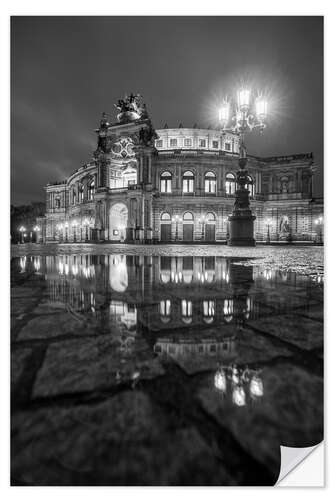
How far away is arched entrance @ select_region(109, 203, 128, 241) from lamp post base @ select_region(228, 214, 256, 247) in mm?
18429

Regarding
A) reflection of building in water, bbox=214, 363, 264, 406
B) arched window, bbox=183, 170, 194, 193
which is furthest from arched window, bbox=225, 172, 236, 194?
reflection of building in water, bbox=214, 363, 264, 406

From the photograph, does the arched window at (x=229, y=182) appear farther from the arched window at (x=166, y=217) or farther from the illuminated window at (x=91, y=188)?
the illuminated window at (x=91, y=188)

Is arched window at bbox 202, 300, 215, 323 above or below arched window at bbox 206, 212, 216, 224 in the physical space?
below

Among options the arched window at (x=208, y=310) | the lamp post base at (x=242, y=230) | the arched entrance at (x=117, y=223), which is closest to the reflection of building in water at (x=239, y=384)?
the arched window at (x=208, y=310)

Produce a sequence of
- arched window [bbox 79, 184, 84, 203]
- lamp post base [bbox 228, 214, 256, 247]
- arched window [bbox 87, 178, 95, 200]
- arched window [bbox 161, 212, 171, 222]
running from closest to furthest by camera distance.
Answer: lamp post base [bbox 228, 214, 256, 247] → arched window [bbox 161, 212, 171, 222] → arched window [bbox 87, 178, 95, 200] → arched window [bbox 79, 184, 84, 203]

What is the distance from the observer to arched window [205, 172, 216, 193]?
3038 centimetres

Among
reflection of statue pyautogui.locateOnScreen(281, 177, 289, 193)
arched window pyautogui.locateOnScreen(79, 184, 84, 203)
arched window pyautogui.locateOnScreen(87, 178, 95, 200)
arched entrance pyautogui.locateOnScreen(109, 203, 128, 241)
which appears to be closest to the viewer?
arched entrance pyautogui.locateOnScreen(109, 203, 128, 241)

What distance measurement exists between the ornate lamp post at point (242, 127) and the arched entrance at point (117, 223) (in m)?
18.7

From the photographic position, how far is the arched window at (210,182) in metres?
30.4

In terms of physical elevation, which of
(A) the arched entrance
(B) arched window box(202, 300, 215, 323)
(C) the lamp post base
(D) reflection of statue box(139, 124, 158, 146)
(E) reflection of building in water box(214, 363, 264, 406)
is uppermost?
(D) reflection of statue box(139, 124, 158, 146)

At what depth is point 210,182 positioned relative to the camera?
30781 mm

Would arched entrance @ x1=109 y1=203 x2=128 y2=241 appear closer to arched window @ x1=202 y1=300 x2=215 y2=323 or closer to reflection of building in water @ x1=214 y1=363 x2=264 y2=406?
→ arched window @ x1=202 y1=300 x2=215 y2=323

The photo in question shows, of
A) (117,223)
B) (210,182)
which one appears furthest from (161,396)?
(210,182)
